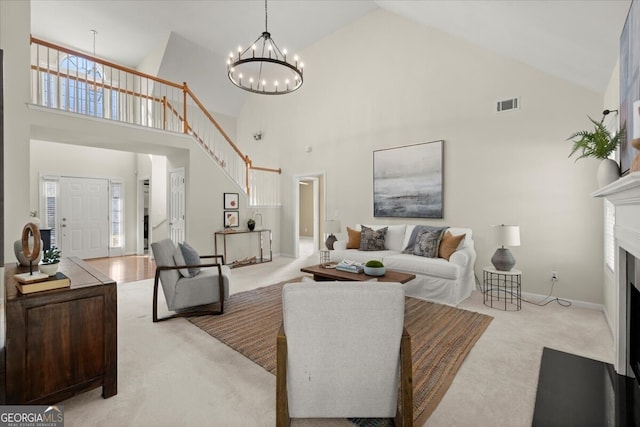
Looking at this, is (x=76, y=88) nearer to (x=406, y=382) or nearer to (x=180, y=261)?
(x=180, y=261)

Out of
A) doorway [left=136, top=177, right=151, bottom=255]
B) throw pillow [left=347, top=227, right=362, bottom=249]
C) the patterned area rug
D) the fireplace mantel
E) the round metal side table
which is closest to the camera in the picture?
the fireplace mantel

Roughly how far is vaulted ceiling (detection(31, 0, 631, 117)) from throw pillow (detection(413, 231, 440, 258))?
2.53m

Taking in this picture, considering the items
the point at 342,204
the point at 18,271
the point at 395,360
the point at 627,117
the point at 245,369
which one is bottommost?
the point at 245,369

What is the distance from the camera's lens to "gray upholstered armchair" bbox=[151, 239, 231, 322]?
3227 millimetres

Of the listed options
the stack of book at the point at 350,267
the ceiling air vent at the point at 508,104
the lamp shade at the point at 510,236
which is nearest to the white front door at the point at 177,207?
the stack of book at the point at 350,267

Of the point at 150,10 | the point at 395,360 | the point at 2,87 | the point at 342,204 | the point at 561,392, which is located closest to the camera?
the point at 395,360

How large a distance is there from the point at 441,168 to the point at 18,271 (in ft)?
16.8

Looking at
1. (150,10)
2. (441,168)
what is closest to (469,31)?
(441,168)

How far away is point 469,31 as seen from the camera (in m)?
4.01

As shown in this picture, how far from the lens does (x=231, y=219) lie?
250 inches

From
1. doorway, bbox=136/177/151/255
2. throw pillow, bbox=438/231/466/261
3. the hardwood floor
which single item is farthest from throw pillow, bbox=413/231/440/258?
doorway, bbox=136/177/151/255

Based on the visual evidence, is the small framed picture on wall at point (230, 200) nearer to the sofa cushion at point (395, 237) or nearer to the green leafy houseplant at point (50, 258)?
the sofa cushion at point (395, 237)

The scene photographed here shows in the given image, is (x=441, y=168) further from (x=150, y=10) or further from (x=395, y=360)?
(x=150, y=10)

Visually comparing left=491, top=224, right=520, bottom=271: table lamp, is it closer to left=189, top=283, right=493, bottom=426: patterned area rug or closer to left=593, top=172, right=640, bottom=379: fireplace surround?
left=189, top=283, right=493, bottom=426: patterned area rug
